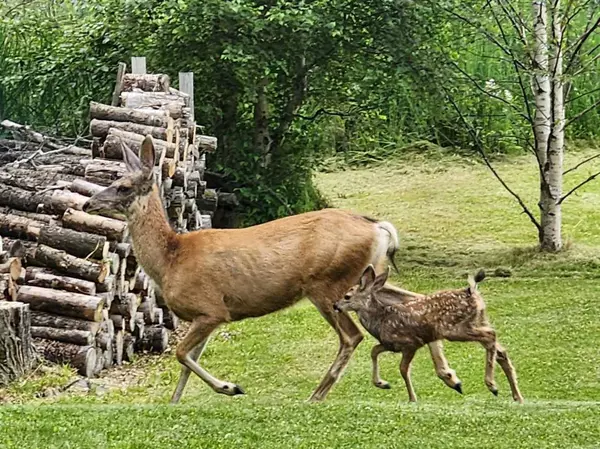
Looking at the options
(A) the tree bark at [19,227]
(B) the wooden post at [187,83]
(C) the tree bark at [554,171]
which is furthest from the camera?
(B) the wooden post at [187,83]

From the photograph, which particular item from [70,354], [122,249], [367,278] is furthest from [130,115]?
[367,278]

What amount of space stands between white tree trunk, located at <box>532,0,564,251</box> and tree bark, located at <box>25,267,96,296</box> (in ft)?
17.0

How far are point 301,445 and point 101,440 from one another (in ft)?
2.89

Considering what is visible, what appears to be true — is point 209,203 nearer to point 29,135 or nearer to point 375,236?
point 29,135

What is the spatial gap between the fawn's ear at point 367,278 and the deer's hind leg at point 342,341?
0.21 meters

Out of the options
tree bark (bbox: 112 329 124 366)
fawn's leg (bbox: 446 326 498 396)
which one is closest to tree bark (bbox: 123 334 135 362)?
tree bark (bbox: 112 329 124 366)

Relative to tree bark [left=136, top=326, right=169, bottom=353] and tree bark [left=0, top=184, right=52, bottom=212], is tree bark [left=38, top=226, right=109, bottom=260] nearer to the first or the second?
tree bark [left=0, top=184, right=52, bottom=212]

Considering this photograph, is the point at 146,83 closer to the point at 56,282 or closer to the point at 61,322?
the point at 56,282

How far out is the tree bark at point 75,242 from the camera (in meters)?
8.11

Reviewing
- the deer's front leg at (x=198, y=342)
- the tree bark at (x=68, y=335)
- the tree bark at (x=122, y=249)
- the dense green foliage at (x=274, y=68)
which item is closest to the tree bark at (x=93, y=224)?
the tree bark at (x=122, y=249)

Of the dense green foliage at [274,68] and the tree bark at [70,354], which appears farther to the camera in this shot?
the dense green foliage at [274,68]

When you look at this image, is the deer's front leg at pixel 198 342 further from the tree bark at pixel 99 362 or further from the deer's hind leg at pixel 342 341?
the tree bark at pixel 99 362

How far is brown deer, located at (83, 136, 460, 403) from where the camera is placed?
21.9ft

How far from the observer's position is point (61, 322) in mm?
8016
